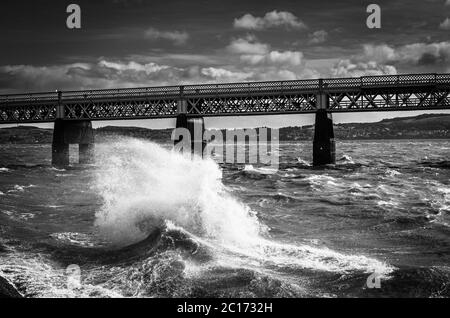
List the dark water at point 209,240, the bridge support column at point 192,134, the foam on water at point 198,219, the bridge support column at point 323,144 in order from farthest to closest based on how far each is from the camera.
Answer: the bridge support column at point 192,134, the bridge support column at point 323,144, the foam on water at point 198,219, the dark water at point 209,240

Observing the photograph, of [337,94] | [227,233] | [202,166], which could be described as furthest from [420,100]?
[227,233]

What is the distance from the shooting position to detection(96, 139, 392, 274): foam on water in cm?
1263

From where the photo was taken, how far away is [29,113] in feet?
229

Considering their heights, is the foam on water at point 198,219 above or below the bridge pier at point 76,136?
below

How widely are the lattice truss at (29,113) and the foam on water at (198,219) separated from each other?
48367 mm

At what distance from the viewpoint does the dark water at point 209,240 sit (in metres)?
10.5

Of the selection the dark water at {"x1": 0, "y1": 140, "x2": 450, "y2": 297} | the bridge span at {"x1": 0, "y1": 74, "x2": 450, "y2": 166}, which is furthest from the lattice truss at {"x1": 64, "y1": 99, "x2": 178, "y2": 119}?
the dark water at {"x1": 0, "y1": 140, "x2": 450, "y2": 297}

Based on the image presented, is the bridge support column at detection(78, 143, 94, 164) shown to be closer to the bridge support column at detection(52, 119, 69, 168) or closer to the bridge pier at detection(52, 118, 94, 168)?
the bridge pier at detection(52, 118, 94, 168)

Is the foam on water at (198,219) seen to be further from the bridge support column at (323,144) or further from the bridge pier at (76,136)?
the bridge pier at (76,136)

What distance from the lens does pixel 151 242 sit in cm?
1386

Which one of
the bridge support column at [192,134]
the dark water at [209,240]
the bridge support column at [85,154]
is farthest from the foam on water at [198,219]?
the bridge support column at [85,154]

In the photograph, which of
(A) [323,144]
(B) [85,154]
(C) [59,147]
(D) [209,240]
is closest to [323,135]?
(A) [323,144]

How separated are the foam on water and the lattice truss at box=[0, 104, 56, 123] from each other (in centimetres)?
4837

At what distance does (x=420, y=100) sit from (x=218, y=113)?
2346 centimetres
